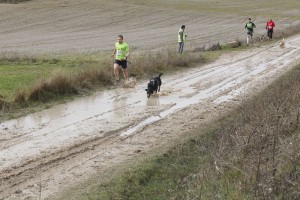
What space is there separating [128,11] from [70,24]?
1385 cm

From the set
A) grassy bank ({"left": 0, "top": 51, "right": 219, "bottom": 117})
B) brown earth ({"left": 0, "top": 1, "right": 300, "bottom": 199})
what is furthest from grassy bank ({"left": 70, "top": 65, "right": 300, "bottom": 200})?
grassy bank ({"left": 0, "top": 51, "right": 219, "bottom": 117})

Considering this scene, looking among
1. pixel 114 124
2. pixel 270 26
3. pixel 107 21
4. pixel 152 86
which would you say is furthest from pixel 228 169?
pixel 107 21

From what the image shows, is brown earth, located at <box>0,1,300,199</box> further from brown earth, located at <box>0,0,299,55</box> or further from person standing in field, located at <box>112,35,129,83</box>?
brown earth, located at <box>0,0,299,55</box>

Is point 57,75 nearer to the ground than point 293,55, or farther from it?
farther from it

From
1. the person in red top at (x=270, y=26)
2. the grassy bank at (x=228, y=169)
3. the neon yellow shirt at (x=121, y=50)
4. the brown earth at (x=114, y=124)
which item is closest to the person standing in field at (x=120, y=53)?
the neon yellow shirt at (x=121, y=50)

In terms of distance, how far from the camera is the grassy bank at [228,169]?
6.17 m

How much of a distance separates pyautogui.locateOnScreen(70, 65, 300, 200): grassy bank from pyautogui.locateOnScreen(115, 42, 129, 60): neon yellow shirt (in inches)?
295

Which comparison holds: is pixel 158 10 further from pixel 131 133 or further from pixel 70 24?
pixel 131 133

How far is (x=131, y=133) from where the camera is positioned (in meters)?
10.8

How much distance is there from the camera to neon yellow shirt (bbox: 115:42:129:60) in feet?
55.6

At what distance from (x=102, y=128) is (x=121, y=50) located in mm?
6335

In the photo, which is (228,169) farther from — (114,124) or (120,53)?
(120,53)

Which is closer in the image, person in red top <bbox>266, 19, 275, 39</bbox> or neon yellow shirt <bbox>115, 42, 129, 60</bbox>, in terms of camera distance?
neon yellow shirt <bbox>115, 42, 129, 60</bbox>

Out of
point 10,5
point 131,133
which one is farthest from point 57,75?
point 10,5
